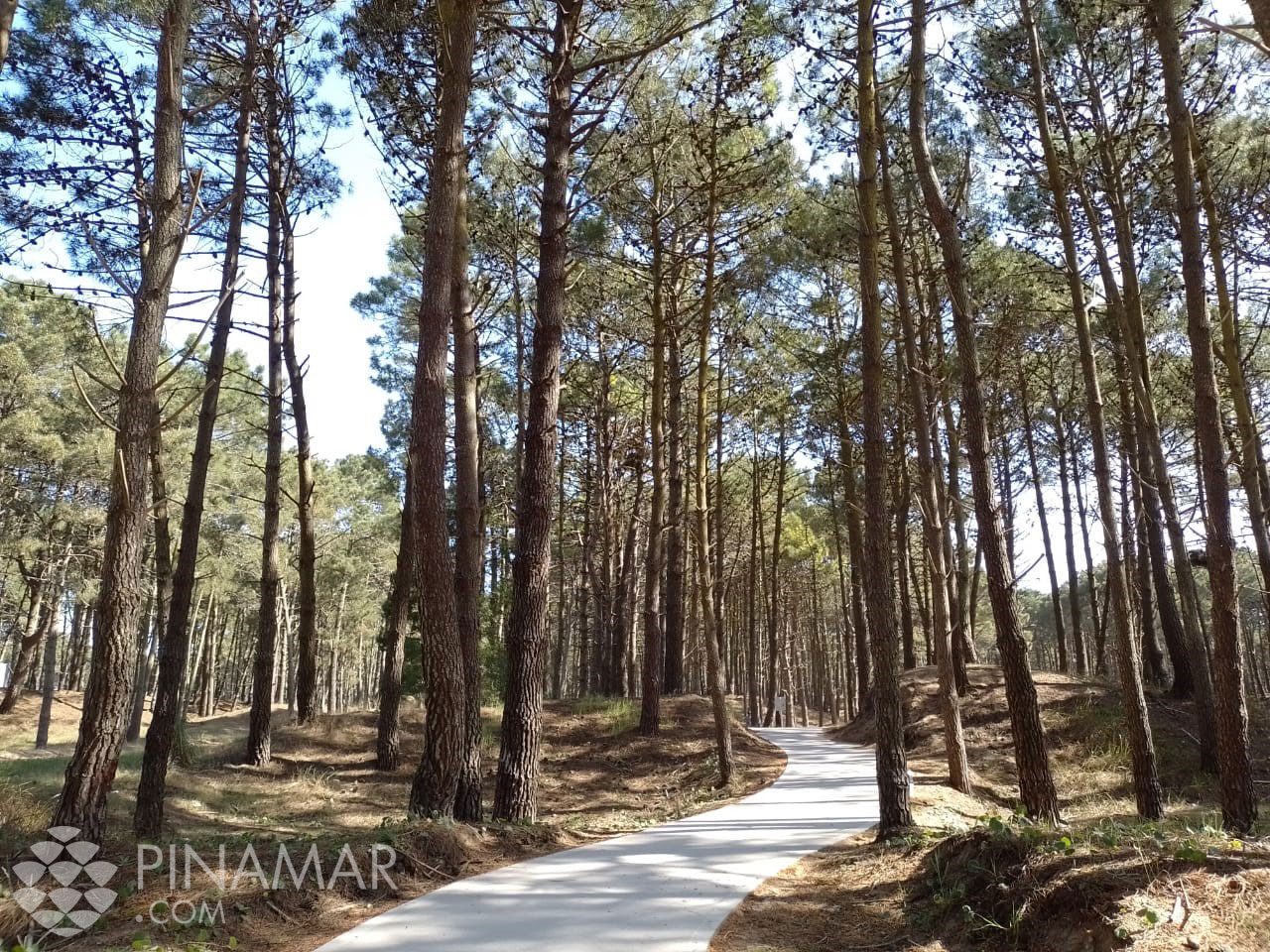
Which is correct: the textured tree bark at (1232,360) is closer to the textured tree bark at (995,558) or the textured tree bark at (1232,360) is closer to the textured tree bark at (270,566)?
the textured tree bark at (995,558)

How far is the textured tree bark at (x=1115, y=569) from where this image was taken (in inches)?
308

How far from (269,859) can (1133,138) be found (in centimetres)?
1244

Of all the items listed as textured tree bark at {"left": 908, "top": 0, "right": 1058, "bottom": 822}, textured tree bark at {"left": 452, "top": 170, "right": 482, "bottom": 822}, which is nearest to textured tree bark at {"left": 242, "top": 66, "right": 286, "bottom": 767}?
textured tree bark at {"left": 452, "top": 170, "right": 482, "bottom": 822}

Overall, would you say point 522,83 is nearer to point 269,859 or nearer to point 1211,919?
point 269,859

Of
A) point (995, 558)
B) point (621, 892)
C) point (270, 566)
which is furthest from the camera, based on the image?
point (270, 566)

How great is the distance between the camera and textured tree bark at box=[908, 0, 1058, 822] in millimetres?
7051

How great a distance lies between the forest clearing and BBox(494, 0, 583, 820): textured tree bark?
0.05 metres

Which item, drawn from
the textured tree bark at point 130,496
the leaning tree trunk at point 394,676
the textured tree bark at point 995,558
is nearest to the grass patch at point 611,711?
the leaning tree trunk at point 394,676

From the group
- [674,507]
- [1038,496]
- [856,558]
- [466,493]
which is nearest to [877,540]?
[466,493]

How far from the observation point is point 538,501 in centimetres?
759

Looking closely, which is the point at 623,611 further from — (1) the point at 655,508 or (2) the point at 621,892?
(2) the point at 621,892

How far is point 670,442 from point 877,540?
639 cm
